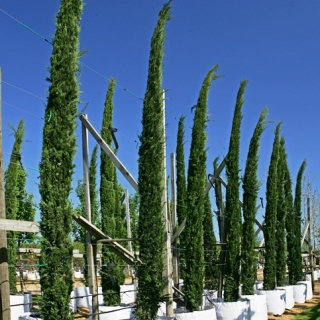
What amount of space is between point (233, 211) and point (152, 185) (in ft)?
16.4

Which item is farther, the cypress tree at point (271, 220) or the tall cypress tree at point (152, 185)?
the cypress tree at point (271, 220)

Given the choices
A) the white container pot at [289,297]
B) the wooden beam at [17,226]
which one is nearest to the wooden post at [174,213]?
the wooden beam at [17,226]

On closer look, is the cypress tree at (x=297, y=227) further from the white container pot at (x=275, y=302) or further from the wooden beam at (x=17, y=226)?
the wooden beam at (x=17, y=226)

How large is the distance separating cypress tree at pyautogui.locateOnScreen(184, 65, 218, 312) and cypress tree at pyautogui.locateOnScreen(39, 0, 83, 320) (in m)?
4.32

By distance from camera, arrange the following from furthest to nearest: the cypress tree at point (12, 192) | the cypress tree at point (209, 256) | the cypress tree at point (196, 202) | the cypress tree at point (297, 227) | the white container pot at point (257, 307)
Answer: the cypress tree at point (297, 227)
the cypress tree at point (209, 256)
the cypress tree at point (12, 192)
the white container pot at point (257, 307)
the cypress tree at point (196, 202)

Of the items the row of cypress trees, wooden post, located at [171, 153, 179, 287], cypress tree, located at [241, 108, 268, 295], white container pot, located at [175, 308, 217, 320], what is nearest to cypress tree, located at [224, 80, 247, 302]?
the row of cypress trees

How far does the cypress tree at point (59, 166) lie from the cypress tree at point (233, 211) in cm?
680

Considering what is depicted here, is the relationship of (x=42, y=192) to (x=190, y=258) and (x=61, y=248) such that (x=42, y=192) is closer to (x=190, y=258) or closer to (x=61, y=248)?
(x=61, y=248)

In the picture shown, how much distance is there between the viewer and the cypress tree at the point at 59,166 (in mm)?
7203

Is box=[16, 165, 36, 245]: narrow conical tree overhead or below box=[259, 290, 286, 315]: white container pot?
overhead

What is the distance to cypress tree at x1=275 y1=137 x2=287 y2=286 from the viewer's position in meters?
17.1

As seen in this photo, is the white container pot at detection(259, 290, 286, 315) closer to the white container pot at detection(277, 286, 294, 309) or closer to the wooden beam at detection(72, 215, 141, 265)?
the white container pot at detection(277, 286, 294, 309)

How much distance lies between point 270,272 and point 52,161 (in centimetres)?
1059

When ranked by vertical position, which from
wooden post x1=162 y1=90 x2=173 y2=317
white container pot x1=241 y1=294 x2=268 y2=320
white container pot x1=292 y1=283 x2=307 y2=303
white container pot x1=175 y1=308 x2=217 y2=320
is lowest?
white container pot x1=292 y1=283 x2=307 y2=303
